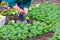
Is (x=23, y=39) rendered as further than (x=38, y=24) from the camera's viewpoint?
No

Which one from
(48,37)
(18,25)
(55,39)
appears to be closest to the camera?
(55,39)

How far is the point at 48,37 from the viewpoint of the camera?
4953 millimetres

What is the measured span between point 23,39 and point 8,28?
522 millimetres

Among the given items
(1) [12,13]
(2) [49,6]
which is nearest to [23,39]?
(1) [12,13]

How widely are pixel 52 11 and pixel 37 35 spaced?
5.13 ft

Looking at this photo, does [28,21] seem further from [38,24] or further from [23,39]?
[23,39]

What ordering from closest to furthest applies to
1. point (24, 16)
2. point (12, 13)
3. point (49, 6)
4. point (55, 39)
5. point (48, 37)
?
point (55, 39) < point (48, 37) < point (24, 16) < point (12, 13) < point (49, 6)

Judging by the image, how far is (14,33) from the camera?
191 inches

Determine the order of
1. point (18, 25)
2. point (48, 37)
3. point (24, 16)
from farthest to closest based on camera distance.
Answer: point (24, 16) < point (18, 25) < point (48, 37)

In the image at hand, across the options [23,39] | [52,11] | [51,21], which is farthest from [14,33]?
[52,11]

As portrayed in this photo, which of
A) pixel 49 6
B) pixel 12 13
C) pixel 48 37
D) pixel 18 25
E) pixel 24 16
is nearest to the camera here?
pixel 48 37

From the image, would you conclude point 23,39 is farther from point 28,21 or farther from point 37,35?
point 28,21

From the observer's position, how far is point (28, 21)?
579 cm

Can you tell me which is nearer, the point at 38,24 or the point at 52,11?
the point at 38,24
